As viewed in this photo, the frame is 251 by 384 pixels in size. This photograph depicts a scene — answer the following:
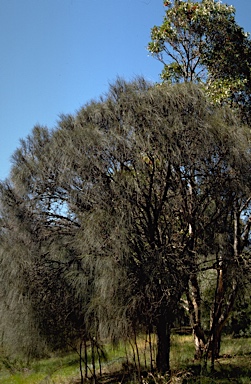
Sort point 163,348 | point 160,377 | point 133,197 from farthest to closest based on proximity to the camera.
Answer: point 163,348 < point 160,377 < point 133,197

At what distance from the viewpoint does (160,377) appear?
7840mm

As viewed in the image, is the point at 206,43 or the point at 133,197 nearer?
the point at 133,197

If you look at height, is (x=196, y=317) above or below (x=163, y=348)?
above

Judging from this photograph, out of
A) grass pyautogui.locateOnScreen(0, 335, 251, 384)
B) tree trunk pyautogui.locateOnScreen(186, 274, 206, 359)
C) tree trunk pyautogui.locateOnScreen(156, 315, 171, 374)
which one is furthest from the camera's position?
tree trunk pyautogui.locateOnScreen(186, 274, 206, 359)

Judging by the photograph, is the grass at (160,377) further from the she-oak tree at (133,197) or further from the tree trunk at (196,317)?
the she-oak tree at (133,197)

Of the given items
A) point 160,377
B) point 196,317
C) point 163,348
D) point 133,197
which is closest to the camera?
point 133,197

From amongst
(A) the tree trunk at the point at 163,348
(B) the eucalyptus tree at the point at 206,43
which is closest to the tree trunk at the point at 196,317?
(A) the tree trunk at the point at 163,348

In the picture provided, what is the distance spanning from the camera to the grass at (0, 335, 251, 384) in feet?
26.1

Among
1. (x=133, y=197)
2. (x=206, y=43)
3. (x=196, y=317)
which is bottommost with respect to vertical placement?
(x=196, y=317)

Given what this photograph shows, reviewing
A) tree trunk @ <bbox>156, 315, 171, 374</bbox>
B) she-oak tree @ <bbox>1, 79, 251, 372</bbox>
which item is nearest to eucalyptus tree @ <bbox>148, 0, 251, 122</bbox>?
she-oak tree @ <bbox>1, 79, 251, 372</bbox>

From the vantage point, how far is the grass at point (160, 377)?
794 centimetres

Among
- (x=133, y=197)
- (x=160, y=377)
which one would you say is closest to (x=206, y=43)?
(x=133, y=197)

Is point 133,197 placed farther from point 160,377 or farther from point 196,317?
point 196,317

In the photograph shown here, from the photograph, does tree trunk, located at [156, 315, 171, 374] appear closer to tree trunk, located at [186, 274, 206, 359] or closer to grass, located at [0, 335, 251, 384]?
grass, located at [0, 335, 251, 384]
